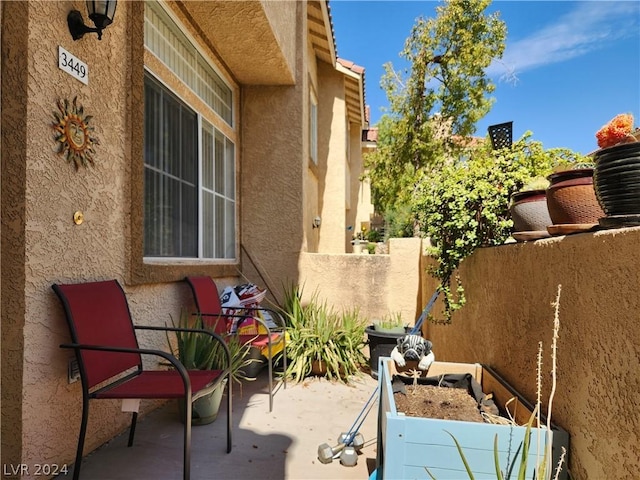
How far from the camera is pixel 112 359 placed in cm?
226

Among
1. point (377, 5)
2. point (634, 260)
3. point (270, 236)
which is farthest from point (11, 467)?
point (377, 5)

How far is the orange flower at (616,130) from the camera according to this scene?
141 cm

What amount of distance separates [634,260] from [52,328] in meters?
2.67

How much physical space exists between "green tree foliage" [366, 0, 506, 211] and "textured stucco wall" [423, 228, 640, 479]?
662cm

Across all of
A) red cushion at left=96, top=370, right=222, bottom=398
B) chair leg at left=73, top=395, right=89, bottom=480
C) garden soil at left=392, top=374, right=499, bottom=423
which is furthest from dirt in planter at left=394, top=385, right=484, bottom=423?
chair leg at left=73, top=395, right=89, bottom=480

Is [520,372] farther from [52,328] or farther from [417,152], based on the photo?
[417,152]

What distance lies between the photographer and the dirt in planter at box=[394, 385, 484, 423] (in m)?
1.81

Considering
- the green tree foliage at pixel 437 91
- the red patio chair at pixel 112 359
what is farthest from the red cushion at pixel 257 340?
the green tree foliage at pixel 437 91

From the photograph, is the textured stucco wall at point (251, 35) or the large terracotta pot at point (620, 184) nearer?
the large terracotta pot at point (620, 184)

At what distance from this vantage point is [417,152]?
30.2ft

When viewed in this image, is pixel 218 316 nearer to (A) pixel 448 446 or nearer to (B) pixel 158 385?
(B) pixel 158 385

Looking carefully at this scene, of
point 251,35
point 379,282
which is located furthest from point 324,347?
point 251,35

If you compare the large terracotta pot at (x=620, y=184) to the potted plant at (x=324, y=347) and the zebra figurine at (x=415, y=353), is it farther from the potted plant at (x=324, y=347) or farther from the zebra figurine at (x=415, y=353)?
the potted plant at (x=324, y=347)

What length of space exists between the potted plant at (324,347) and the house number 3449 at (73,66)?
9.98 feet
